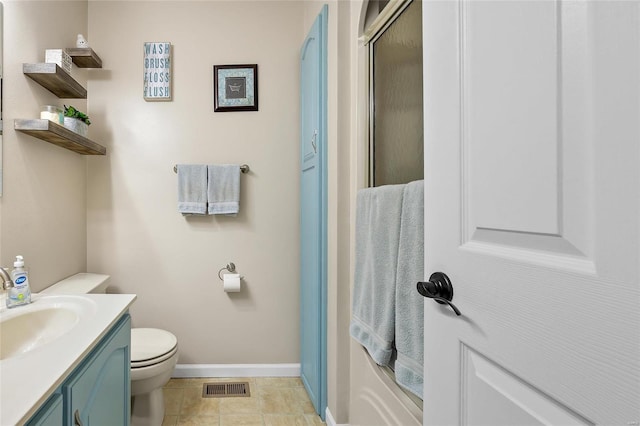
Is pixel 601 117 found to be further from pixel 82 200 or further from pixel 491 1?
pixel 82 200

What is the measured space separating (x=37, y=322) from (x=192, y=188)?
1.20 meters

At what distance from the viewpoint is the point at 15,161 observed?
153cm

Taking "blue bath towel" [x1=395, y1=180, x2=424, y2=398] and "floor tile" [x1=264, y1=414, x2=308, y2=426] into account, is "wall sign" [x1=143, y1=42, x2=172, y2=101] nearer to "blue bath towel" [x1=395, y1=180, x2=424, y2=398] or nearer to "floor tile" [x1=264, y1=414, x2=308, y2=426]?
"blue bath towel" [x1=395, y1=180, x2=424, y2=398]

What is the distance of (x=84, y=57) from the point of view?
2.04 metres

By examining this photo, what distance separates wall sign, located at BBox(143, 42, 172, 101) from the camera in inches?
89.8

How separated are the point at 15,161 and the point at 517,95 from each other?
6.25ft

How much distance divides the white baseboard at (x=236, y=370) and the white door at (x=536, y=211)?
5.89 ft

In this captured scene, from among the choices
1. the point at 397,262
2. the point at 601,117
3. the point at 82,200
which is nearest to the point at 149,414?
the point at 82,200

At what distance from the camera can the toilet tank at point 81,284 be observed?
5.81 ft

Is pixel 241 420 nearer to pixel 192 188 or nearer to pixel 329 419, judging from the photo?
pixel 329 419

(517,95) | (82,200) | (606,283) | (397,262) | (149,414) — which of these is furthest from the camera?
(82,200)

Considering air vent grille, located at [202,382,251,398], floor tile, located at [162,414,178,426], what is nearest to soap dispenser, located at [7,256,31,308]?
floor tile, located at [162,414,178,426]

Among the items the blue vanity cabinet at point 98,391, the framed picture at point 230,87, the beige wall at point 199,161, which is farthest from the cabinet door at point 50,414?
the framed picture at point 230,87

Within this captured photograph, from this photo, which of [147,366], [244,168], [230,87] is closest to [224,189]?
[244,168]
